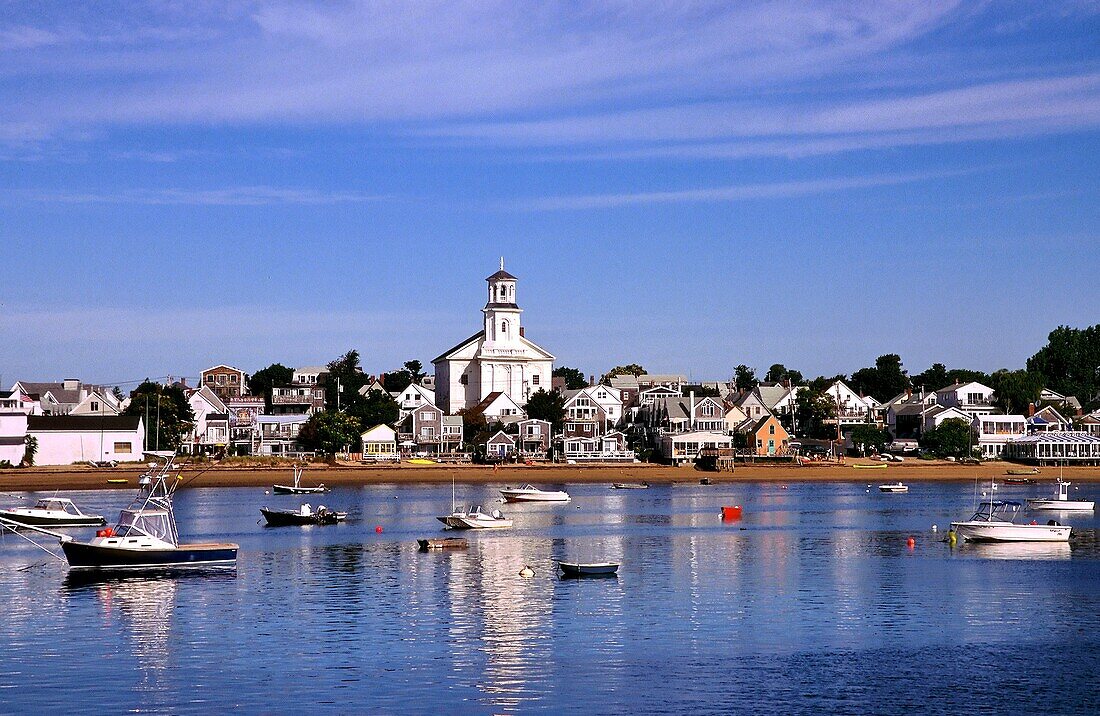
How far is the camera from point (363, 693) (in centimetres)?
3397

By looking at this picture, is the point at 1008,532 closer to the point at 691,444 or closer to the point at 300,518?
the point at 300,518

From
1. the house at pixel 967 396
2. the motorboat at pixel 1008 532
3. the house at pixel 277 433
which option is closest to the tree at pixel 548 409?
the house at pixel 277 433

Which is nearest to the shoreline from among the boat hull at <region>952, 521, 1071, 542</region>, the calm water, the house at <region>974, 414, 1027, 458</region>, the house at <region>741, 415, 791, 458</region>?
the house at <region>741, 415, 791, 458</region>

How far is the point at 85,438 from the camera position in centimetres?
14088

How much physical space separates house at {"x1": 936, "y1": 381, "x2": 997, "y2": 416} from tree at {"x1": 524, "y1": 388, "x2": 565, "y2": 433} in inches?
2154

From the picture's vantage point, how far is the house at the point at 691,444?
523 ft

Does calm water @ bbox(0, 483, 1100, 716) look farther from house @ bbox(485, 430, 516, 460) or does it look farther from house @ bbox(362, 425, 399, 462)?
house @ bbox(362, 425, 399, 462)

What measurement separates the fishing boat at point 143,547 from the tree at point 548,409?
10351 centimetres

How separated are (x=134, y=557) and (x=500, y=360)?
123 metres

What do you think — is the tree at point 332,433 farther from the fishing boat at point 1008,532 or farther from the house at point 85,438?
the fishing boat at point 1008,532

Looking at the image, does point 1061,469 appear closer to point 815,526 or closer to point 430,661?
point 815,526

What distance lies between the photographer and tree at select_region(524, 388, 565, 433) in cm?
15988

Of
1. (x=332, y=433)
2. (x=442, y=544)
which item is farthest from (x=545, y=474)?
(x=442, y=544)

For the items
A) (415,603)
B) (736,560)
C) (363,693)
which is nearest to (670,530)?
(736,560)
